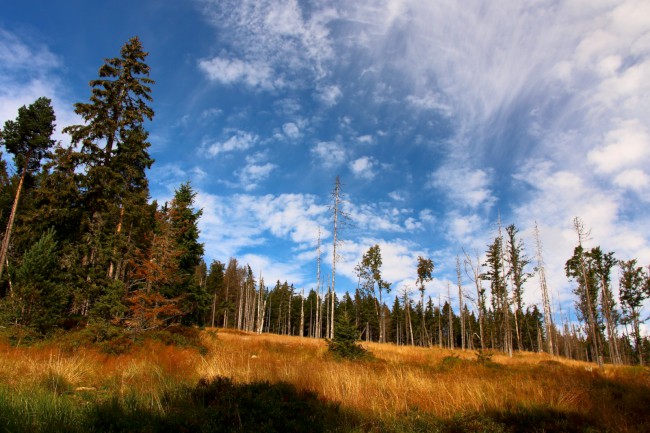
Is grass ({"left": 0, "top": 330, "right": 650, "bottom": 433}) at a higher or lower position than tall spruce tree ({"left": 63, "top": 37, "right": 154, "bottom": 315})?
lower

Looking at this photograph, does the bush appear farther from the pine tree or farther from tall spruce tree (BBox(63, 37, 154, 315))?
the pine tree

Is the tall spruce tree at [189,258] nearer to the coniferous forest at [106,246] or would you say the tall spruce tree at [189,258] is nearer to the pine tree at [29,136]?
the coniferous forest at [106,246]

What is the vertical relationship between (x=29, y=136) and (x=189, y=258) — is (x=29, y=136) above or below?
above

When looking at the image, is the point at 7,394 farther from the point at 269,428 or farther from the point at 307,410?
the point at 307,410

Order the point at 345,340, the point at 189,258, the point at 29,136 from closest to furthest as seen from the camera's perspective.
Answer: the point at 345,340 < the point at 189,258 < the point at 29,136

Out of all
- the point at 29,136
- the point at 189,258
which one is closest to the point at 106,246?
the point at 189,258

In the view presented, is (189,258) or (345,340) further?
(189,258)

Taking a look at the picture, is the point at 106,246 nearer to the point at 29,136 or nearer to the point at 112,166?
the point at 112,166

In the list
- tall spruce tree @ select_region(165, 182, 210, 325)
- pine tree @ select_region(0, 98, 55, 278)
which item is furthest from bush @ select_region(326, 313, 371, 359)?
pine tree @ select_region(0, 98, 55, 278)

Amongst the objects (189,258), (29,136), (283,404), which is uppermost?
(29,136)

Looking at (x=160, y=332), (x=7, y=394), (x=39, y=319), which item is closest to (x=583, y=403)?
(x=7, y=394)

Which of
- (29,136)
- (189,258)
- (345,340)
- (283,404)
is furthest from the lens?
(29,136)

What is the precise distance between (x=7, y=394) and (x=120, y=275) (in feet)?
47.5

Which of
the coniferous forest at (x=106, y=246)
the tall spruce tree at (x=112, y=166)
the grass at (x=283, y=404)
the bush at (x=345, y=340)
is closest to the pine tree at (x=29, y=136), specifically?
the coniferous forest at (x=106, y=246)
